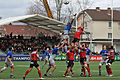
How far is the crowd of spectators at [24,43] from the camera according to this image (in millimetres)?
46856

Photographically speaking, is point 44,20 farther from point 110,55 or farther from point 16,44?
point 110,55

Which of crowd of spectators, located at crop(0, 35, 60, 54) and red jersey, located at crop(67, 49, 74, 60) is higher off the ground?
red jersey, located at crop(67, 49, 74, 60)

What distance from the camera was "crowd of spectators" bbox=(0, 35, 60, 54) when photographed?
4686 cm

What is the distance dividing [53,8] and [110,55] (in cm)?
4111

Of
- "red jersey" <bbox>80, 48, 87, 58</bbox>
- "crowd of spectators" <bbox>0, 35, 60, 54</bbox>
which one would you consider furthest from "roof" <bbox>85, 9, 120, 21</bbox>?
"red jersey" <bbox>80, 48, 87, 58</bbox>

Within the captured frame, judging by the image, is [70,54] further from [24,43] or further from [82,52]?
[24,43]

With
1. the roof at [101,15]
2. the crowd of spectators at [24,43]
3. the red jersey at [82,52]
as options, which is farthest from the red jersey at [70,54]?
the roof at [101,15]

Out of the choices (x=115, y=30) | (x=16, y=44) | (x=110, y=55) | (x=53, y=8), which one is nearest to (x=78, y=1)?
(x=53, y=8)

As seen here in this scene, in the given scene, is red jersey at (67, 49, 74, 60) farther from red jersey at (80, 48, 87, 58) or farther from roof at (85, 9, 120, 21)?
roof at (85, 9, 120, 21)

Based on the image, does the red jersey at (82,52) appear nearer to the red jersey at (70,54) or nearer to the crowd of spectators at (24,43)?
the red jersey at (70,54)

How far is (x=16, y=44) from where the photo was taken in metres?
48.0

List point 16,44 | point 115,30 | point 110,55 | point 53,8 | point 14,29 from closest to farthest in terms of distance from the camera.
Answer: point 110,55 < point 16,44 < point 53,8 < point 115,30 < point 14,29

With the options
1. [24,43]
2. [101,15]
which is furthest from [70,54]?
[101,15]

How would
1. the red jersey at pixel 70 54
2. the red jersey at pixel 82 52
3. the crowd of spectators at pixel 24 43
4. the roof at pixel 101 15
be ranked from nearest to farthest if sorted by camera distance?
the red jersey at pixel 70 54 < the red jersey at pixel 82 52 < the crowd of spectators at pixel 24 43 < the roof at pixel 101 15
